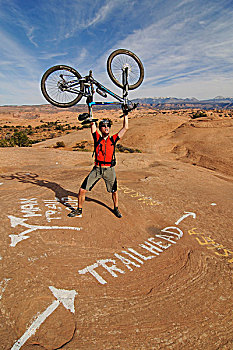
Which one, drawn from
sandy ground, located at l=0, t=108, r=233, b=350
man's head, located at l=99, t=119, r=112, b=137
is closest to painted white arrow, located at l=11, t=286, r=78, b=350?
sandy ground, located at l=0, t=108, r=233, b=350

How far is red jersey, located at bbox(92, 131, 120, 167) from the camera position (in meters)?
4.97

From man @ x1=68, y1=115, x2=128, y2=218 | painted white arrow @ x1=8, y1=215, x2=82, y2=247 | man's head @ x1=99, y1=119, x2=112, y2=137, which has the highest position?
man's head @ x1=99, y1=119, x2=112, y2=137

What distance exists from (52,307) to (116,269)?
47.6 inches

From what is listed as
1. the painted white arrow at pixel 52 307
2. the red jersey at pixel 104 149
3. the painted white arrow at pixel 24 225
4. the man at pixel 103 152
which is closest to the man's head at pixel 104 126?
the man at pixel 103 152

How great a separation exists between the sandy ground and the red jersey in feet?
4.66

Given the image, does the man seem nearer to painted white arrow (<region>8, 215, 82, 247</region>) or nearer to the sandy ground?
painted white arrow (<region>8, 215, 82, 247</region>)

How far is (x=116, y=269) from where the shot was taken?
11.9ft

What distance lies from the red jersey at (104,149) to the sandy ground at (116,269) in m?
1.42

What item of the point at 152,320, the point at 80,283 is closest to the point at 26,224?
the point at 80,283

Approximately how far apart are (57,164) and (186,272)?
1004 cm

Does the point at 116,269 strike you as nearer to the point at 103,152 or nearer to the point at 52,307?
the point at 52,307

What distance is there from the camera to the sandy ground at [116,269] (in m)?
2.51

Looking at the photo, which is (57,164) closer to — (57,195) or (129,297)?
(57,195)

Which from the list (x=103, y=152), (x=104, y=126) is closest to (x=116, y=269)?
(x=103, y=152)
